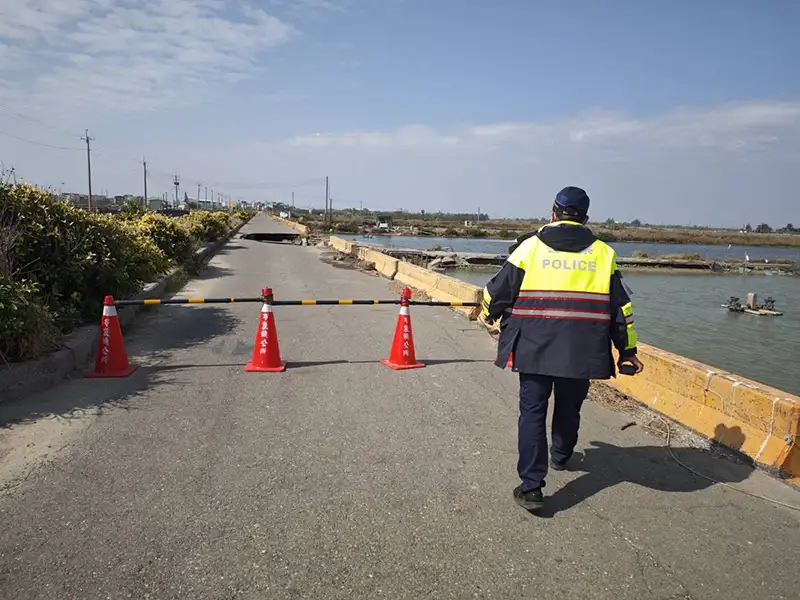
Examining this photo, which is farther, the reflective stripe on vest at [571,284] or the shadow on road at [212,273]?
the shadow on road at [212,273]

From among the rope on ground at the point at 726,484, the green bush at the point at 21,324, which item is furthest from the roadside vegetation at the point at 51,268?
the rope on ground at the point at 726,484

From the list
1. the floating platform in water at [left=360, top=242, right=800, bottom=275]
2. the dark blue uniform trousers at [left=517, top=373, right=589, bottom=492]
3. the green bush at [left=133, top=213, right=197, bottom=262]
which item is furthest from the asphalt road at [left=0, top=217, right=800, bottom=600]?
the floating platform in water at [left=360, top=242, right=800, bottom=275]

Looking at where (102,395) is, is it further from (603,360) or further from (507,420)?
(603,360)

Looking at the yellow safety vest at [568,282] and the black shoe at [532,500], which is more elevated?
the yellow safety vest at [568,282]

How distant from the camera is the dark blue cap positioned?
12.7ft

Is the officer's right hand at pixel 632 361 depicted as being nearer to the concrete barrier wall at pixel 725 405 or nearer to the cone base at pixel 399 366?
the concrete barrier wall at pixel 725 405

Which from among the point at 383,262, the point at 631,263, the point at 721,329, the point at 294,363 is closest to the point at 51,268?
the point at 294,363

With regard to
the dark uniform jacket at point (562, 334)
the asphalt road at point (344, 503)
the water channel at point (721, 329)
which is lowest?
the water channel at point (721, 329)

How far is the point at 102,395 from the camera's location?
5.80 metres

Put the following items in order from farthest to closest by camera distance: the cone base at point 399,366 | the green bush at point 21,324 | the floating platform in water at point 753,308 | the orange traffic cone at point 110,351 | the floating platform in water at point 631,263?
the floating platform in water at point 631,263 → the floating platform in water at point 753,308 → the cone base at point 399,366 → the orange traffic cone at point 110,351 → the green bush at point 21,324

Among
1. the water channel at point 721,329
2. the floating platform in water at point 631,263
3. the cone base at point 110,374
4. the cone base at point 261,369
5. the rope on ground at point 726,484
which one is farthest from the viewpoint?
the floating platform in water at point 631,263

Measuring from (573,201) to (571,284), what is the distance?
59cm

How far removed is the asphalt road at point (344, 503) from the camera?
298 centimetres

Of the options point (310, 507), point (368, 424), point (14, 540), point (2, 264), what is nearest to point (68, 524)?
point (14, 540)
